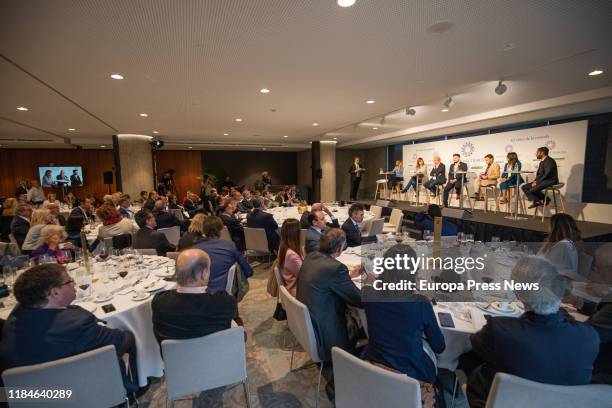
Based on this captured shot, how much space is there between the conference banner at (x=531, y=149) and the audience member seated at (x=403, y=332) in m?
7.96

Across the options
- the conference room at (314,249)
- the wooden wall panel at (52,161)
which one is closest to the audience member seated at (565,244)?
the conference room at (314,249)

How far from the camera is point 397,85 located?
15.7 feet

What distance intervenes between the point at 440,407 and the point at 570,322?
842 millimetres

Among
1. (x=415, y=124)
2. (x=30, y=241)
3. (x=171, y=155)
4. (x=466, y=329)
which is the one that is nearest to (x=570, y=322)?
(x=466, y=329)

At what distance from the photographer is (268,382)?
2428 mm

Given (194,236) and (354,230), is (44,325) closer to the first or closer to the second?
(194,236)

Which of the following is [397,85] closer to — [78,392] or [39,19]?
[39,19]

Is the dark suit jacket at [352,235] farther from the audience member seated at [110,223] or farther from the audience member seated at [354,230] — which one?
the audience member seated at [110,223]

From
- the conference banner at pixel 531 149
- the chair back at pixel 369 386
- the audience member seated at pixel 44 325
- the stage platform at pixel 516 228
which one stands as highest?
the conference banner at pixel 531 149

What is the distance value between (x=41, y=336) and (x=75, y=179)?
1609 cm

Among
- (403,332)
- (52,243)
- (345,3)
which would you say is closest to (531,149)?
(345,3)

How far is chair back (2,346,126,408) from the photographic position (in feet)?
4.29

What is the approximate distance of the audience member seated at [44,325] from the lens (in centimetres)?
142

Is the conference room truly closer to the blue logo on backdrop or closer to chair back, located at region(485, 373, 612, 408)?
chair back, located at region(485, 373, 612, 408)
